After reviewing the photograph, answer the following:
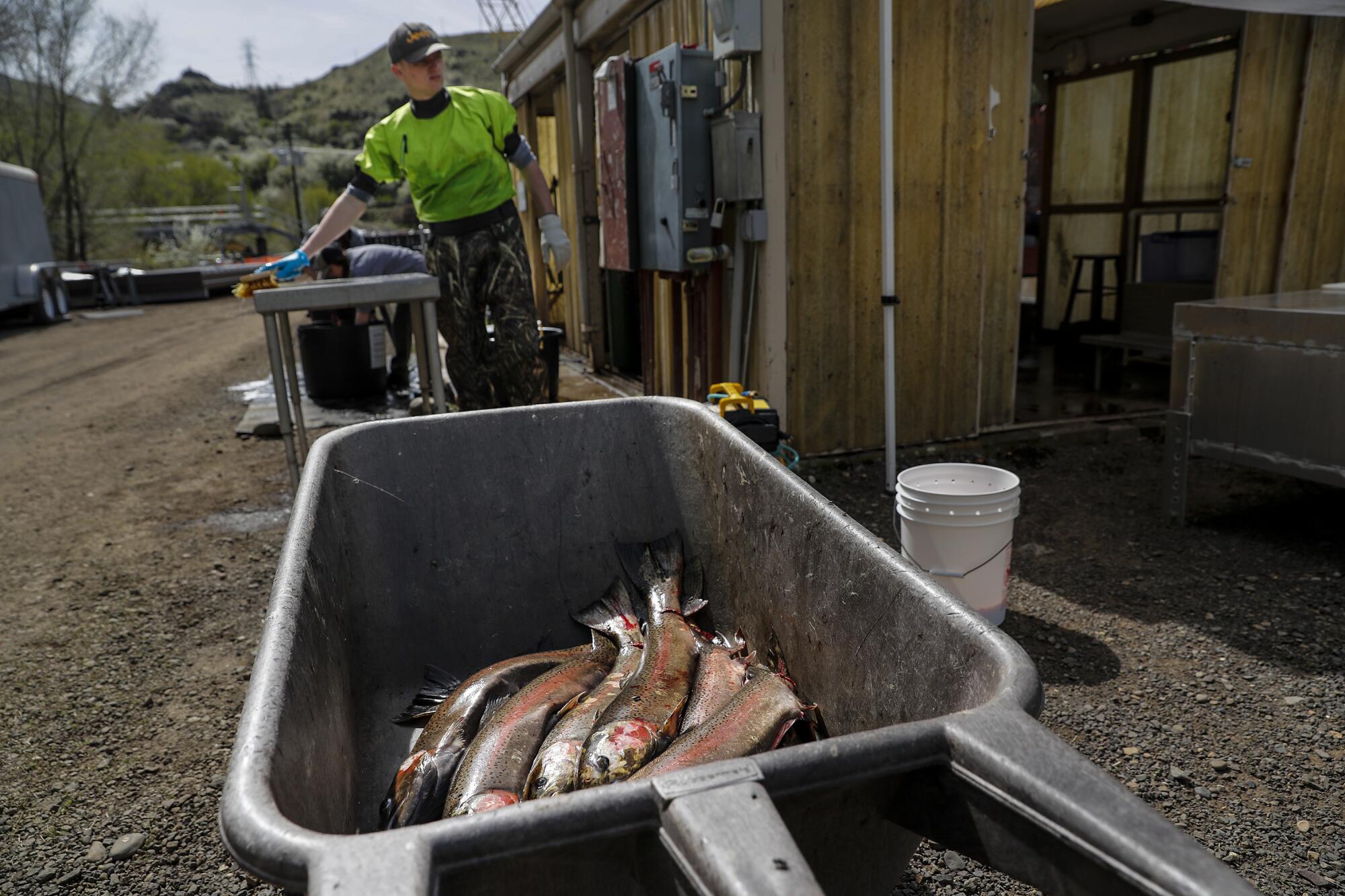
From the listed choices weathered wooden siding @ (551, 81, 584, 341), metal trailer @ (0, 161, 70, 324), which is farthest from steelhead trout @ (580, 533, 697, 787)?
metal trailer @ (0, 161, 70, 324)

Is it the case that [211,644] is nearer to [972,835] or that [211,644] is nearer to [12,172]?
[972,835]

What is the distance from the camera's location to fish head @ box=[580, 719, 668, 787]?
1.57 m

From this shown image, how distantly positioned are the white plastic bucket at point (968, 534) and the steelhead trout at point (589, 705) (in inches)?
45.3

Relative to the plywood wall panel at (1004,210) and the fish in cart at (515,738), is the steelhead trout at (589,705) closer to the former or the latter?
the fish in cart at (515,738)

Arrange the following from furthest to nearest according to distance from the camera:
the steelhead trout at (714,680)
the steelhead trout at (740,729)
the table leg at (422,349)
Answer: the table leg at (422,349) → the steelhead trout at (714,680) → the steelhead trout at (740,729)

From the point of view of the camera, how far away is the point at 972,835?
1.08 metres

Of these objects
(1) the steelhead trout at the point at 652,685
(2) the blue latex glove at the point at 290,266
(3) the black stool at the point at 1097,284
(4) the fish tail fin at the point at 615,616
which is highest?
(2) the blue latex glove at the point at 290,266

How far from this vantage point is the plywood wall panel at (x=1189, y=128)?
7711mm

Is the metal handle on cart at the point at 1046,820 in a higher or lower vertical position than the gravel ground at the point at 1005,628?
higher

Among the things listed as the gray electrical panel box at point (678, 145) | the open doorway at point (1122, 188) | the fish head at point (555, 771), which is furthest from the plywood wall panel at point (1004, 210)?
the fish head at point (555, 771)

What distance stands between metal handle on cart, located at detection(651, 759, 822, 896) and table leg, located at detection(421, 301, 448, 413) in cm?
358

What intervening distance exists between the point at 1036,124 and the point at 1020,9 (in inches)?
241

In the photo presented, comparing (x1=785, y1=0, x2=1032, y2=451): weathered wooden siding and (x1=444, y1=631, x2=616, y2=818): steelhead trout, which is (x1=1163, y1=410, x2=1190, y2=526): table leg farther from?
(x1=444, y1=631, x2=616, y2=818): steelhead trout

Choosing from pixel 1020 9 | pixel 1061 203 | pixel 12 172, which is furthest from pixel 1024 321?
pixel 12 172
